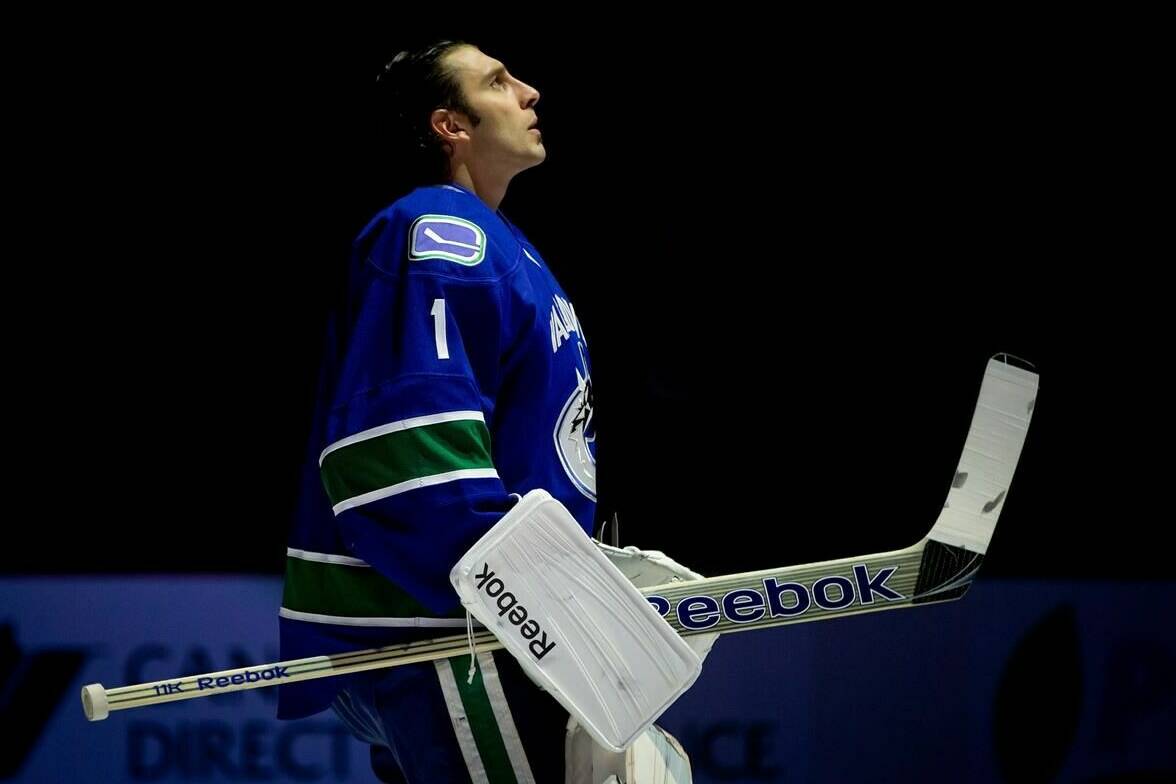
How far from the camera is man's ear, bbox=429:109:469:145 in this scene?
1.91m

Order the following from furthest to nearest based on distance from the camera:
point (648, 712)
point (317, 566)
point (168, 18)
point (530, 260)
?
point (168, 18)
point (530, 260)
point (317, 566)
point (648, 712)

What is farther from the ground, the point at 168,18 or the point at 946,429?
the point at 168,18

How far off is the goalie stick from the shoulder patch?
1.35 ft

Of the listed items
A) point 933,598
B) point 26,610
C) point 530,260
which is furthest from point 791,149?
point 26,610

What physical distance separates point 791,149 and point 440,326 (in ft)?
4.43

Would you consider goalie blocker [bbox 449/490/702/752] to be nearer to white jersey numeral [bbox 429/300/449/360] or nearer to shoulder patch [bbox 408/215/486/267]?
white jersey numeral [bbox 429/300/449/360]

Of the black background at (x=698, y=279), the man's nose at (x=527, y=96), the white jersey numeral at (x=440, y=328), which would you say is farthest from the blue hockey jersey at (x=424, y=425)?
the black background at (x=698, y=279)

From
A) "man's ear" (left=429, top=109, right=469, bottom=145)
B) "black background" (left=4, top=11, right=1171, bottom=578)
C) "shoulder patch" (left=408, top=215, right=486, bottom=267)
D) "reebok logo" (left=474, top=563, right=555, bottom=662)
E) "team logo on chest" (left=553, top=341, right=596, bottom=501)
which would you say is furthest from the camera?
"black background" (left=4, top=11, right=1171, bottom=578)

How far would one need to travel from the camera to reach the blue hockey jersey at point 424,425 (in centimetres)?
159

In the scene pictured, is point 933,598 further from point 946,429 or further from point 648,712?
point 946,429

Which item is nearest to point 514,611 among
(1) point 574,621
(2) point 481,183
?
(1) point 574,621

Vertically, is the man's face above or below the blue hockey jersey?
above

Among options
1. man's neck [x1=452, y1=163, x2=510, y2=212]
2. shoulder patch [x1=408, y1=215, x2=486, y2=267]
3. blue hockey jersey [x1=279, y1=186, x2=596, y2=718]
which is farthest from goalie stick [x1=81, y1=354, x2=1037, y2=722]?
man's neck [x1=452, y1=163, x2=510, y2=212]

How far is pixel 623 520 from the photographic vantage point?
2.78m
